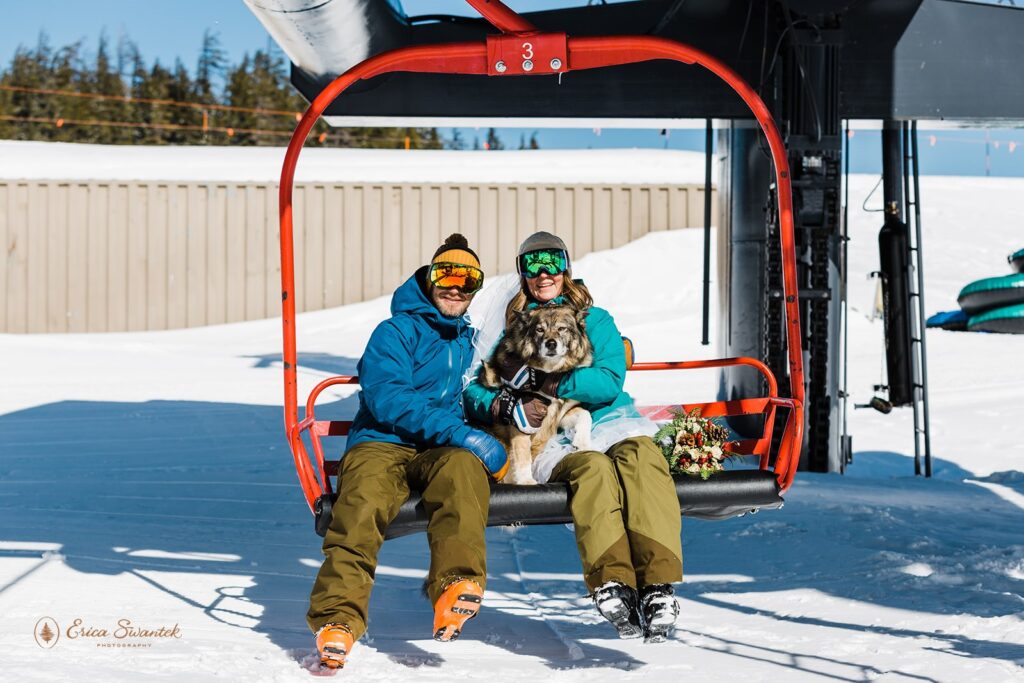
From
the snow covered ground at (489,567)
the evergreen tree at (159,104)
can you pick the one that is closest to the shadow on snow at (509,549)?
the snow covered ground at (489,567)

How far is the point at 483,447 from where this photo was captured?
3795mm

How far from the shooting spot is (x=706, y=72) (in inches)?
307

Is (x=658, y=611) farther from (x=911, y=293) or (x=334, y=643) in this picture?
(x=911, y=293)

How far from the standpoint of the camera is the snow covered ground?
3688 mm

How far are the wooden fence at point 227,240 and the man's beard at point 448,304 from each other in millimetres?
15116

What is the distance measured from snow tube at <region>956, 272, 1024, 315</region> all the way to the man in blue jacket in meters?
13.8

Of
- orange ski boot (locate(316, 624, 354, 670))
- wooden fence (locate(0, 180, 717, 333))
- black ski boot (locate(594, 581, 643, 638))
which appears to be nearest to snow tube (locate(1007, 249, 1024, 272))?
wooden fence (locate(0, 180, 717, 333))

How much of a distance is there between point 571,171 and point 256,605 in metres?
20.4

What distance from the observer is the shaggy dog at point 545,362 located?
399 cm

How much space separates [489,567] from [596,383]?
5.38 ft

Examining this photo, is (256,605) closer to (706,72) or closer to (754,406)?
(754,406)

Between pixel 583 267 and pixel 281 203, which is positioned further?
pixel 583 267

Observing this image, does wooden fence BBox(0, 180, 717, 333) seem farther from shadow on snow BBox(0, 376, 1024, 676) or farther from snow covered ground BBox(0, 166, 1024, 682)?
shadow on snow BBox(0, 376, 1024, 676)

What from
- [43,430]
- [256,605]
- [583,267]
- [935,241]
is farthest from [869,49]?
[935,241]
